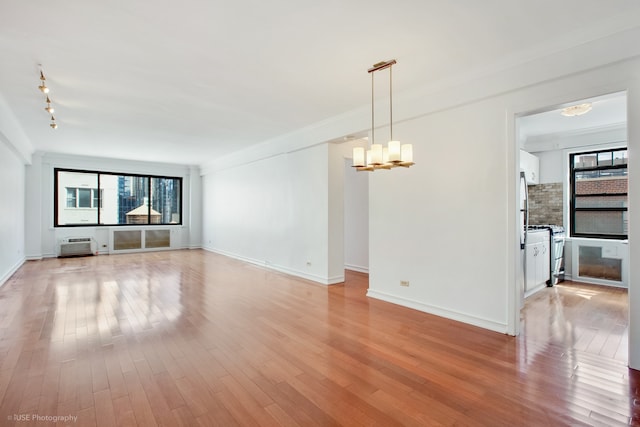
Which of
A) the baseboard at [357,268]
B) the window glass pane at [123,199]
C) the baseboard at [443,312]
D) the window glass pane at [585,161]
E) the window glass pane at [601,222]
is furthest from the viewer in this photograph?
the window glass pane at [123,199]

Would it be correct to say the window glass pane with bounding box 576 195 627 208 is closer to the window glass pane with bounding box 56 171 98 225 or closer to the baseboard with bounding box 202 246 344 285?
the baseboard with bounding box 202 246 344 285

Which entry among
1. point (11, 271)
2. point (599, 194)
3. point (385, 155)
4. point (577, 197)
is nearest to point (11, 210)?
point (11, 271)

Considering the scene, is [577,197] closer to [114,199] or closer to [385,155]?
Answer: [385,155]

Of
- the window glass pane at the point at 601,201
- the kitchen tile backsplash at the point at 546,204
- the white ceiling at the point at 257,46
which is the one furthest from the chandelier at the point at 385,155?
the window glass pane at the point at 601,201

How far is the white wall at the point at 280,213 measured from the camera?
581 cm

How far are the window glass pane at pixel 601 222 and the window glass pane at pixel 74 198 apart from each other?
12.4m

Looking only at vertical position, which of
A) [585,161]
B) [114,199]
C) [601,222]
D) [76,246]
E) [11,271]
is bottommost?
[11,271]

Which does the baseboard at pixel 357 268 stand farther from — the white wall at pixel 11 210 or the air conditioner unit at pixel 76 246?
the air conditioner unit at pixel 76 246

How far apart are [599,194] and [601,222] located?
530 mm

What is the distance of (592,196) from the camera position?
5.96 metres

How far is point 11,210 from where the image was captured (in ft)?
21.0

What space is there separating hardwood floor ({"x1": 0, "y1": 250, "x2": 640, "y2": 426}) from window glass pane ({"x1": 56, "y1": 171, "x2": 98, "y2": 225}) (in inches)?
213

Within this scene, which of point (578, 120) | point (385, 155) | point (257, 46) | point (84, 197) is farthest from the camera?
point (84, 197)

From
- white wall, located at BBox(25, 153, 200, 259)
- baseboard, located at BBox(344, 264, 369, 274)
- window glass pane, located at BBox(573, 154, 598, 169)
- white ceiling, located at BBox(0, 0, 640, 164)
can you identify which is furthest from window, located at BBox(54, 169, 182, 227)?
window glass pane, located at BBox(573, 154, 598, 169)
